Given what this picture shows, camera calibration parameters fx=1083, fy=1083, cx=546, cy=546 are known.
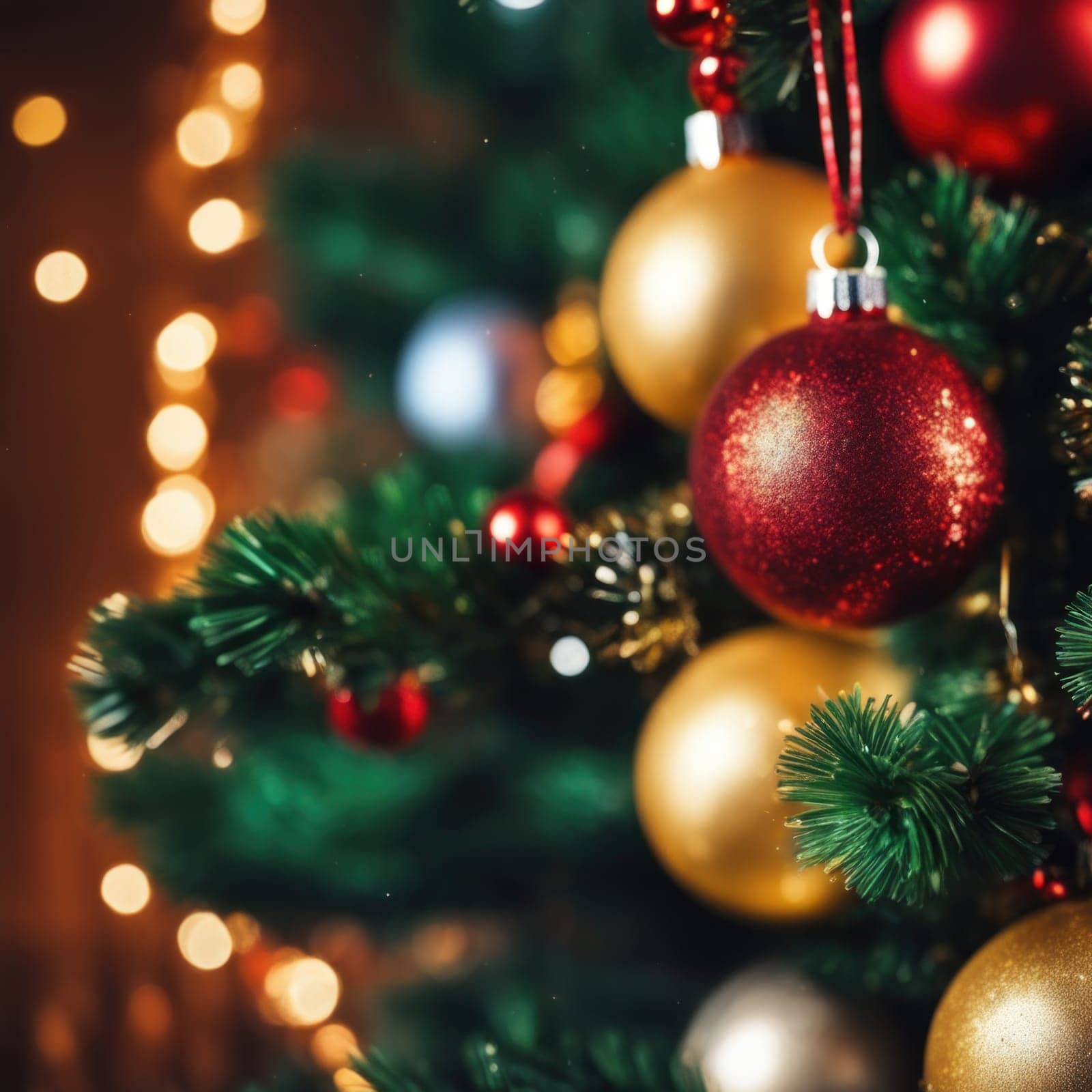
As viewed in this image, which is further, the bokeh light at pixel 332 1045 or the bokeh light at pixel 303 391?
the bokeh light at pixel 303 391

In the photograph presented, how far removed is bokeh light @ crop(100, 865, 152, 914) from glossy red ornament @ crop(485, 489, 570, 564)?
52 cm

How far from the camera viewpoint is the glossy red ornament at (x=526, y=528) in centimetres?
49

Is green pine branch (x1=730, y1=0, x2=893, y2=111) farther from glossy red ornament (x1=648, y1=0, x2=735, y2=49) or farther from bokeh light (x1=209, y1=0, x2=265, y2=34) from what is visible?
bokeh light (x1=209, y1=0, x2=265, y2=34)

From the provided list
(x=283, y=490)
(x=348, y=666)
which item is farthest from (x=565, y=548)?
(x=283, y=490)

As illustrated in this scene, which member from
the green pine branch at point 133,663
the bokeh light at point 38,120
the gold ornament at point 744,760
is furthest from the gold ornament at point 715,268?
the bokeh light at point 38,120

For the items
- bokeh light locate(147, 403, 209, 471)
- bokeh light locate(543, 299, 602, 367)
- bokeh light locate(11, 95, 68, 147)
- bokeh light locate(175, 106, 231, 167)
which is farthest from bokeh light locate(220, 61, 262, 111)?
bokeh light locate(543, 299, 602, 367)

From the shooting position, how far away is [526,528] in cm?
49

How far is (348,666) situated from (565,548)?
0.11 meters

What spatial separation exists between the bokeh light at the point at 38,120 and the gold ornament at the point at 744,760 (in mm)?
722

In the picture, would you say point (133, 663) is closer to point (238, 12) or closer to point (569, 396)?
point (569, 396)

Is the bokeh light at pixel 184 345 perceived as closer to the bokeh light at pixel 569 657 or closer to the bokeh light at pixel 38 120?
the bokeh light at pixel 38 120

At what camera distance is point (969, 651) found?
1.58ft

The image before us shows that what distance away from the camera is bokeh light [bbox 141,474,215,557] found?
89 cm

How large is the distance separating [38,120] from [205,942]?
66 cm
